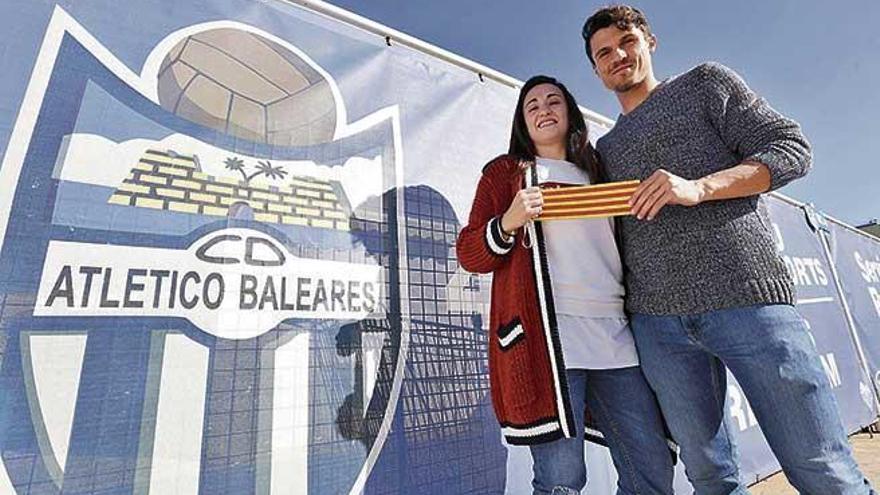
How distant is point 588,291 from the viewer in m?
0.90

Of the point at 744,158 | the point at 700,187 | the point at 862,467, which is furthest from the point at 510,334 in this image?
the point at 862,467

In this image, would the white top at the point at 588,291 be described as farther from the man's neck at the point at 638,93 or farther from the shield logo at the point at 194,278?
the shield logo at the point at 194,278

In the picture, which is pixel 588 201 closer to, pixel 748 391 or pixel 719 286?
pixel 719 286

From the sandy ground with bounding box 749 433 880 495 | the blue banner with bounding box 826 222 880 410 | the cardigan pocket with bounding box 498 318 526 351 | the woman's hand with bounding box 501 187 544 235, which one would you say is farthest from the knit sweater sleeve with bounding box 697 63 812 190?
the blue banner with bounding box 826 222 880 410

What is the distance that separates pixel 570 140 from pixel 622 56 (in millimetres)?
210

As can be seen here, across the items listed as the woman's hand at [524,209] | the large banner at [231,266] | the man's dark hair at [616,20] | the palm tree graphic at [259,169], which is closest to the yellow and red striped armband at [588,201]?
the woman's hand at [524,209]

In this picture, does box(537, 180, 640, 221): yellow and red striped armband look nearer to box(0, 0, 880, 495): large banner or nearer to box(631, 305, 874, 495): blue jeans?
box(631, 305, 874, 495): blue jeans

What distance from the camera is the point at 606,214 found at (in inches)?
33.1

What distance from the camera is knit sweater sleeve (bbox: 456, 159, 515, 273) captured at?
2.86ft

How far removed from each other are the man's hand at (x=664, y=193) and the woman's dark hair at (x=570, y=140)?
26 centimetres

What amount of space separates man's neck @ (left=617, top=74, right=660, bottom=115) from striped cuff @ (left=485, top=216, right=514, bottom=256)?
18.3 inches

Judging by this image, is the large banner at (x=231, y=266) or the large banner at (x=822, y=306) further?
the large banner at (x=822, y=306)

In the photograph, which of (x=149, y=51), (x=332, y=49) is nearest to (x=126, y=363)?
(x=149, y=51)

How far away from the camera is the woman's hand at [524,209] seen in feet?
2.71
